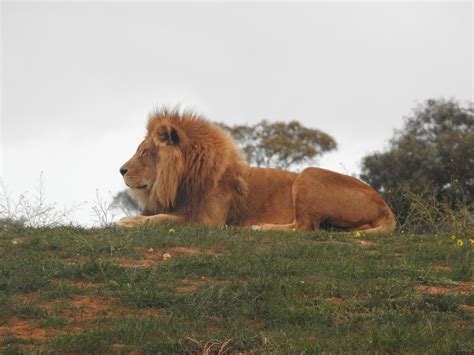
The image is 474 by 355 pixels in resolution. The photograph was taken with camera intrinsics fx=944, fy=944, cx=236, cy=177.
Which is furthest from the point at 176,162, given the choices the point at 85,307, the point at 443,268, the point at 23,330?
the point at 23,330

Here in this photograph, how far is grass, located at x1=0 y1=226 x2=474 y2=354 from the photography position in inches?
219

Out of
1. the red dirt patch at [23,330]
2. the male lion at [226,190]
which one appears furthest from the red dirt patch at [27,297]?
the male lion at [226,190]

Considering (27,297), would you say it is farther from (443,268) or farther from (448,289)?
(443,268)

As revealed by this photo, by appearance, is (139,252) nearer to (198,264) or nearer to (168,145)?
(198,264)

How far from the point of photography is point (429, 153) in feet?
94.7

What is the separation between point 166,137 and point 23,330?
491 cm

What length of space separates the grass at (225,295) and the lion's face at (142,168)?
1.94m

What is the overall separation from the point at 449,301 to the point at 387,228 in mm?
3746

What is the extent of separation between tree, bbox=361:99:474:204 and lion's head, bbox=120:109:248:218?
50.7 ft

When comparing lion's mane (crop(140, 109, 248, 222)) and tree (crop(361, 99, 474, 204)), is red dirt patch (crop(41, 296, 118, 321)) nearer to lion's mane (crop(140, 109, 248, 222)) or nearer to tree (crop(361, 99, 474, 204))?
lion's mane (crop(140, 109, 248, 222))

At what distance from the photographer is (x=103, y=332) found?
5.66 m

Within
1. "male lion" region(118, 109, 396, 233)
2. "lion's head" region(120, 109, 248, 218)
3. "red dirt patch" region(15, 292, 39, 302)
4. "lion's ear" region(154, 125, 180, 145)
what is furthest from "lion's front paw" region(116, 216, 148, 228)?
"red dirt patch" region(15, 292, 39, 302)

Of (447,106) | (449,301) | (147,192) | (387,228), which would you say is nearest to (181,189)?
(147,192)

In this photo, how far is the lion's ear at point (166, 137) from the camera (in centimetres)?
1045
